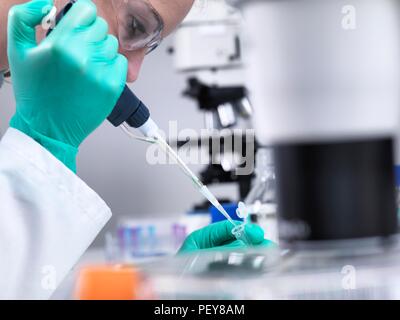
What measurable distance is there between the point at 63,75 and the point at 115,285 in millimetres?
454

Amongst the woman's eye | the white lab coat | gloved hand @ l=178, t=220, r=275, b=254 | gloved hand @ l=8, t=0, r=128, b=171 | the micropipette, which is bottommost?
gloved hand @ l=178, t=220, r=275, b=254

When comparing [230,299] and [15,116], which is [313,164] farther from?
[15,116]

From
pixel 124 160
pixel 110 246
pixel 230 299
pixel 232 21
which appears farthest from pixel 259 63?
pixel 124 160

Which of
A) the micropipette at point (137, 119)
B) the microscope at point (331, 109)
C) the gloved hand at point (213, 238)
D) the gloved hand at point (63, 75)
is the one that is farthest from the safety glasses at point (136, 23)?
the microscope at point (331, 109)

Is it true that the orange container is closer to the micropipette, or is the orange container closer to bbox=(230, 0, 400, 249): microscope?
bbox=(230, 0, 400, 249): microscope

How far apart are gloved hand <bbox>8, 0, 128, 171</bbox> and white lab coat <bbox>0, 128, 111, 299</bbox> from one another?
80 mm

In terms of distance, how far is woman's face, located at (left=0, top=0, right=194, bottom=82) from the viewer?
1.21 meters

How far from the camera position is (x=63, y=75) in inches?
33.4

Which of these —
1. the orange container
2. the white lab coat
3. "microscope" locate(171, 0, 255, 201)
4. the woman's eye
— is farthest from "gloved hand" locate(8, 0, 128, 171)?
"microscope" locate(171, 0, 255, 201)

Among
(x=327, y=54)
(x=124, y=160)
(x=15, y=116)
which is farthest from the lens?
(x=124, y=160)

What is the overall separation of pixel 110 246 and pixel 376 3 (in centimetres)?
189

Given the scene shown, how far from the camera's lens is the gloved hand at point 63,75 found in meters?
0.84

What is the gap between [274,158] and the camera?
18.6 inches

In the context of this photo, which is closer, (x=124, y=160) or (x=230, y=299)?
(x=230, y=299)
